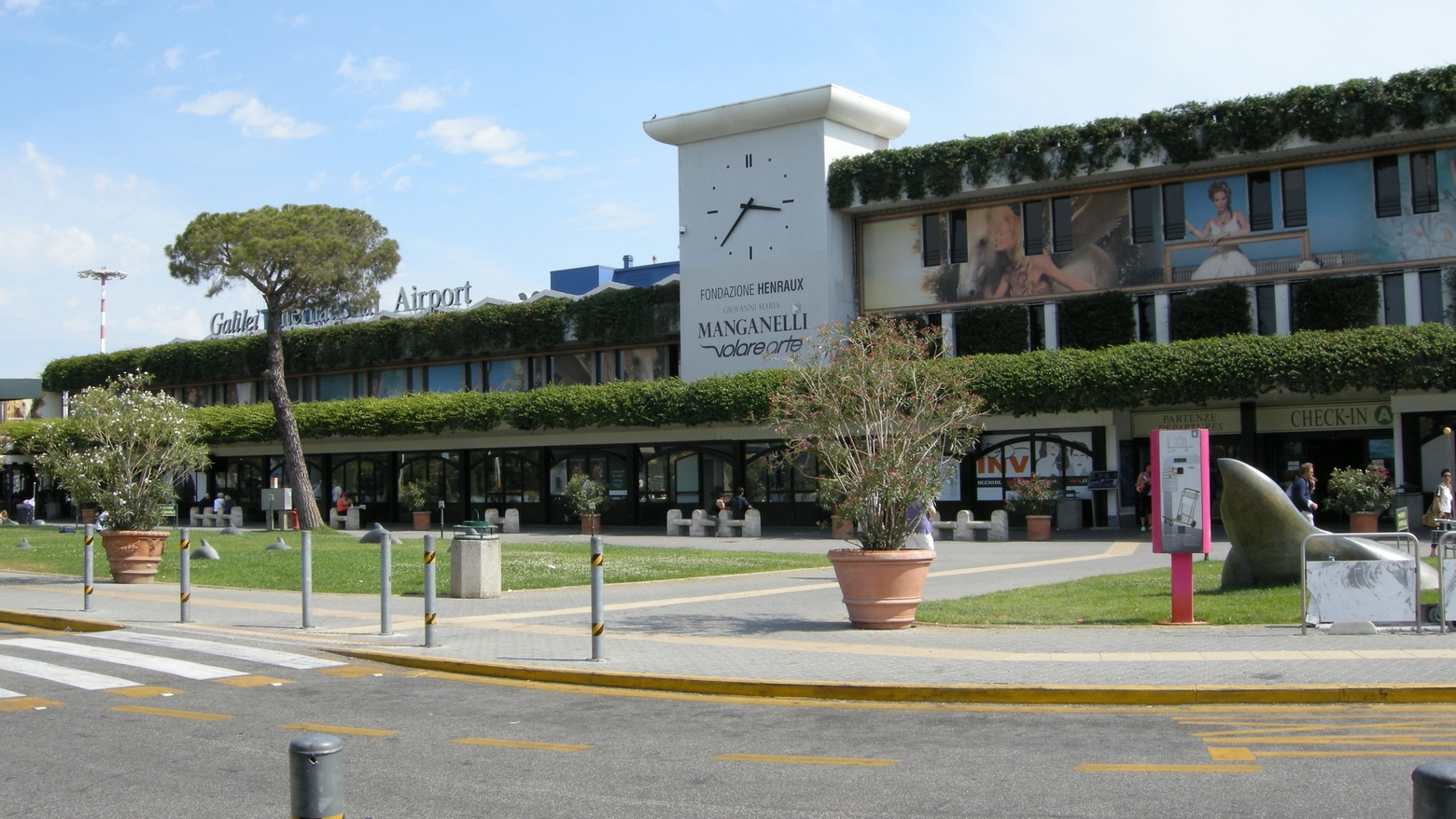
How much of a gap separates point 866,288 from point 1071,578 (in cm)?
2162

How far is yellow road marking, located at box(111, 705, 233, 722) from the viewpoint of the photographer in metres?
9.01

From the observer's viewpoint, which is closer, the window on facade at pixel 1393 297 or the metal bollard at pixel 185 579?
the metal bollard at pixel 185 579

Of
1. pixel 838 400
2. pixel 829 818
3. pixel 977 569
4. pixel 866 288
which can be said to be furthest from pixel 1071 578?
pixel 866 288

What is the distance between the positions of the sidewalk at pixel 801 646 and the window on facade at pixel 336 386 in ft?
117

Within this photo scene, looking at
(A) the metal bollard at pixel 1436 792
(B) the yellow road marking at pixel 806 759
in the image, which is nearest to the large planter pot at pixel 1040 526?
(B) the yellow road marking at pixel 806 759

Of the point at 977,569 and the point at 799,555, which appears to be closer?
the point at 977,569

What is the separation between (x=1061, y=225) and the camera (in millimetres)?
36688

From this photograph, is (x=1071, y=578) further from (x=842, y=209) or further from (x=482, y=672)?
(x=842, y=209)

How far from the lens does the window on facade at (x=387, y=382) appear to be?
2055 inches

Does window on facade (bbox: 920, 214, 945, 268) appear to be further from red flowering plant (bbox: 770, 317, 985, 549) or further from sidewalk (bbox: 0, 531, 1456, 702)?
red flowering plant (bbox: 770, 317, 985, 549)

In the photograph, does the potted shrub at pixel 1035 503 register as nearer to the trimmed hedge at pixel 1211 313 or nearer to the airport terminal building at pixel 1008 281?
Answer: the airport terminal building at pixel 1008 281

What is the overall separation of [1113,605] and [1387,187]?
Result: 2311 centimetres

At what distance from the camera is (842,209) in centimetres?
3931

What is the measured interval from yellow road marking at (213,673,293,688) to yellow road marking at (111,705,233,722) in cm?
117
